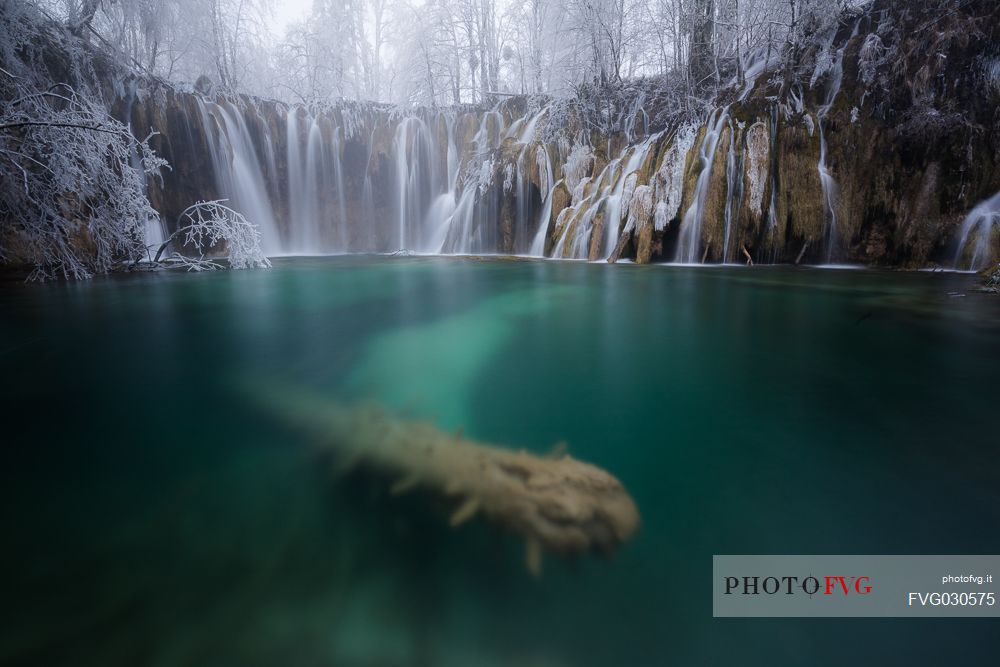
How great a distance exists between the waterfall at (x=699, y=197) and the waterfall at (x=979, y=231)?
423 centimetres

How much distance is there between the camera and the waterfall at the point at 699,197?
9648mm

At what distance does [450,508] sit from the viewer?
58.8 inches

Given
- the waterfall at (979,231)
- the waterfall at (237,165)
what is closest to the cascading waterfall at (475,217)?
the waterfall at (237,165)

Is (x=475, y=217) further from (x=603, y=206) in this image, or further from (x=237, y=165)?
(x=237, y=165)

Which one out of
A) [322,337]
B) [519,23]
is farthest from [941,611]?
[519,23]

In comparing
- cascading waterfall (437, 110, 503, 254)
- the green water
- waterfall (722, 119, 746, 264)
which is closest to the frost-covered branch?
the green water

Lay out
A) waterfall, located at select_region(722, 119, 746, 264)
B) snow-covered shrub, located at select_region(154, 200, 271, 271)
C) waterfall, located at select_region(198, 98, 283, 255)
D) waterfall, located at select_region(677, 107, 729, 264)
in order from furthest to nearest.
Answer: waterfall, located at select_region(198, 98, 283, 255)
waterfall, located at select_region(677, 107, 729, 264)
waterfall, located at select_region(722, 119, 746, 264)
snow-covered shrub, located at select_region(154, 200, 271, 271)

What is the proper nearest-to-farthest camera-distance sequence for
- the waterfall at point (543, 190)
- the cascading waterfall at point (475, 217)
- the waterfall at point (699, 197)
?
the waterfall at point (699, 197) < the waterfall at point (543, 190) < the cascading waterfall at point (475, 217)

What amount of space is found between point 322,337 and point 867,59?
11.4 meters

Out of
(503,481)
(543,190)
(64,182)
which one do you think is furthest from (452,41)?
(503,481)

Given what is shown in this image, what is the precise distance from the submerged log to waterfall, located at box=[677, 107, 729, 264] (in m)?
9.38

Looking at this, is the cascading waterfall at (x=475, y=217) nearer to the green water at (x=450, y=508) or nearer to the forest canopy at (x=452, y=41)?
the forest canopy at (x=452, y=41)

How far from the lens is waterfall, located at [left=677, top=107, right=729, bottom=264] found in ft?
31.7

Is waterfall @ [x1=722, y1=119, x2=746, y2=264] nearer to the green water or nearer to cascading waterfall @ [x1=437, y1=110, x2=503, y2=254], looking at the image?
the green water
